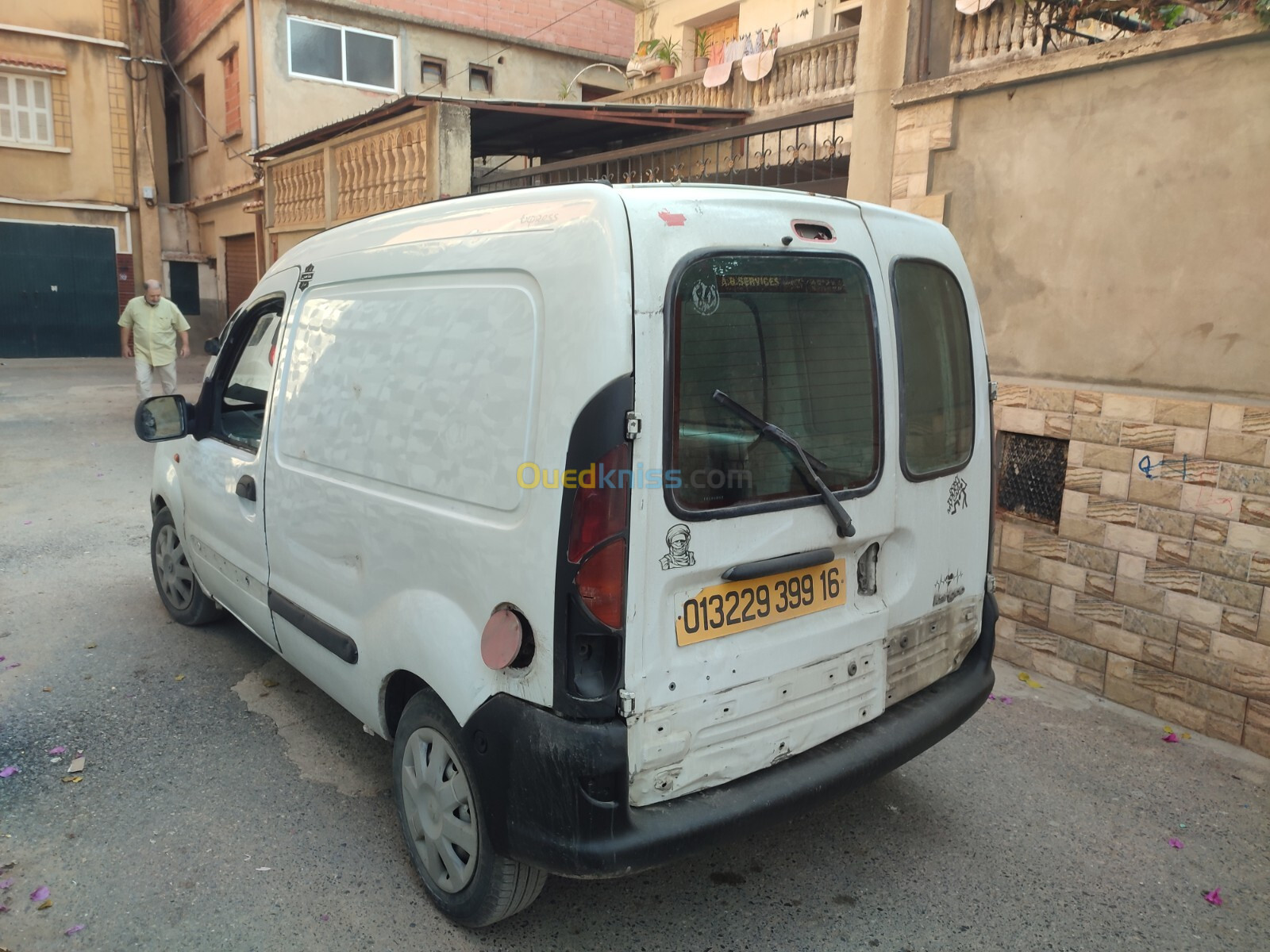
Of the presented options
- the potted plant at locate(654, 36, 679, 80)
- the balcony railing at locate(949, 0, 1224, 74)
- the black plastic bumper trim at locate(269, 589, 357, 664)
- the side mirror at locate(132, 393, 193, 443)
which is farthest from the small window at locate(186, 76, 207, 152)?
the black plastic bumper trim at locate(269, 589, 357, 664)

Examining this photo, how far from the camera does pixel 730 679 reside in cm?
248

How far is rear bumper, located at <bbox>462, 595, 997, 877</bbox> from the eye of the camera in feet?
7.55

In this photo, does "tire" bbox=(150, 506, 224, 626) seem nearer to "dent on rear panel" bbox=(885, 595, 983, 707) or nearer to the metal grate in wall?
"dent on rear panel" bbox=(885, 595, 983, 707)

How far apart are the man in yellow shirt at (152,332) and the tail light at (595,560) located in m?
10.5

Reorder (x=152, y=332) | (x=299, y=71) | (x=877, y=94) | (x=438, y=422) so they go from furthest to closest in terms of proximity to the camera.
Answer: (x=299, y=71) < (x=152, y=332) < (x=877, y=94) < (x=438, y=422)

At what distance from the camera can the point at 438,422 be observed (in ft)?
8.95

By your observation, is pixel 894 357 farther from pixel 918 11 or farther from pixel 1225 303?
pixel 918 11

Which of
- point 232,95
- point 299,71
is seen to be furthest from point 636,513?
point 232,95

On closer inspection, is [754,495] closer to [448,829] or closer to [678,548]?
[678,548]

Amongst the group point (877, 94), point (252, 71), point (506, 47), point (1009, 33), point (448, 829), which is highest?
point (506, 47)

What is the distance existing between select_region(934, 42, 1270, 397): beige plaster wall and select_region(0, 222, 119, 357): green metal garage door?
2074 centimetres

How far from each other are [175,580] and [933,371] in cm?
417

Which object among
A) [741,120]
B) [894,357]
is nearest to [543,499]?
[894,357]

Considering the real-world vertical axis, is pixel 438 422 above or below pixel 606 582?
above
